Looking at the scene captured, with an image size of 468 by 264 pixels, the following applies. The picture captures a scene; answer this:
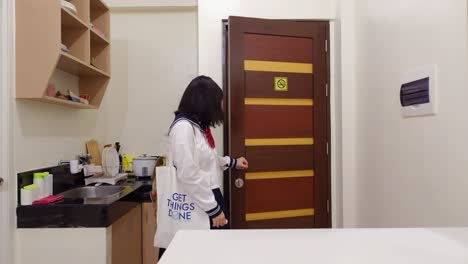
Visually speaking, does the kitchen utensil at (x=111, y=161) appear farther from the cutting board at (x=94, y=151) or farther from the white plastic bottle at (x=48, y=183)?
the white plastic bottle at (x=48, y=183)

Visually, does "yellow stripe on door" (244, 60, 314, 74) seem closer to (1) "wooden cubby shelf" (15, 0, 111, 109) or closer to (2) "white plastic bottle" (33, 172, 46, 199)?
(1) "wooden cubby shelf" (15, 0, 111, 109)

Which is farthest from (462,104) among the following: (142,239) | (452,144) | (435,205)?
(142,239)

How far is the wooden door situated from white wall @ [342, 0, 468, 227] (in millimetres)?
243

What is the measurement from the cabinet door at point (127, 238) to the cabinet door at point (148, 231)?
0.03 meters

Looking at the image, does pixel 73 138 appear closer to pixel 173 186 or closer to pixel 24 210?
pixel 24 210

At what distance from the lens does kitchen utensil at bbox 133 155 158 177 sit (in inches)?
93.1

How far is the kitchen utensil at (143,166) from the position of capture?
237cm

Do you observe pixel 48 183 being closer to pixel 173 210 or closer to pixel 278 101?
pixel 173 210

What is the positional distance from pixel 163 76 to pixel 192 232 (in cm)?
198

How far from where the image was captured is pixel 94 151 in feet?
7.97

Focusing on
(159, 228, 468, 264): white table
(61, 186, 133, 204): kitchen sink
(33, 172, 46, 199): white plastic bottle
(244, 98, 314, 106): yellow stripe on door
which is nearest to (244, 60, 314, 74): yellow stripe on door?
(244, 98, 314, 106): yellow stripe on door

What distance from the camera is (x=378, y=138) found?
1.93 m

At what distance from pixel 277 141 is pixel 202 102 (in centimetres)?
80

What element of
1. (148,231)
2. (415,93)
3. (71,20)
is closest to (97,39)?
(71,20)
